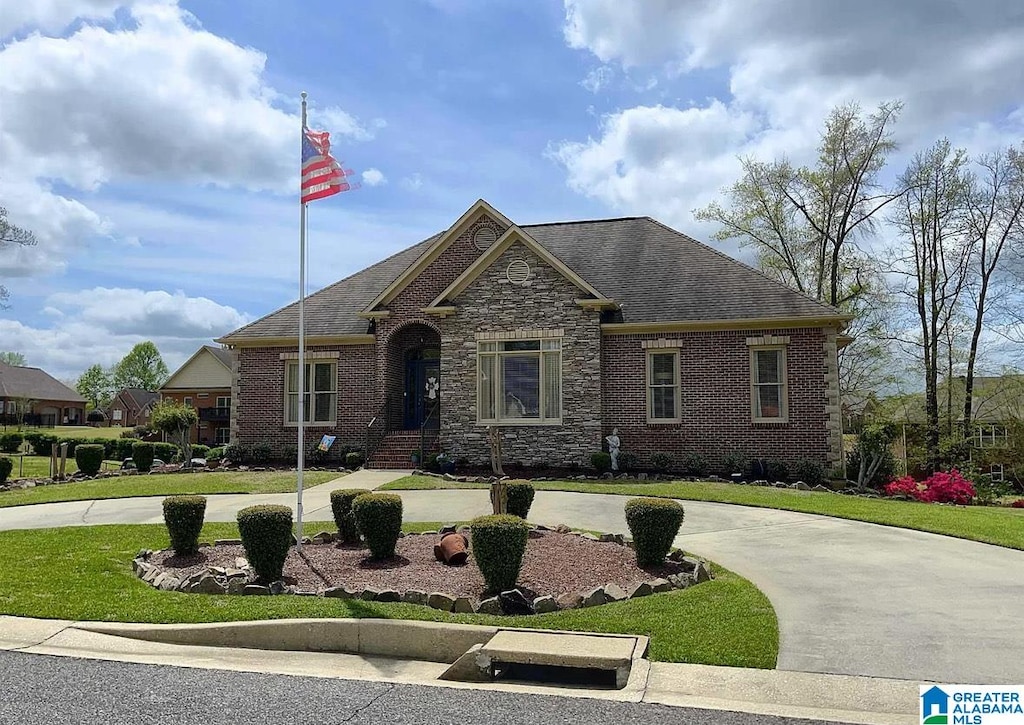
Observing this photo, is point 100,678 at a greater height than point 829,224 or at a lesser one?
lesser

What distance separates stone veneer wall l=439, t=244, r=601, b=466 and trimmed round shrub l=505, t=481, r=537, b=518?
9452mm

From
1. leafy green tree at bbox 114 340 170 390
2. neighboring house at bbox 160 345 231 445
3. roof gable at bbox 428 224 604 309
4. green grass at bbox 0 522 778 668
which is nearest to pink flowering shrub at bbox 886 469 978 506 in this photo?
roof gable at bbox 428 224 604 309

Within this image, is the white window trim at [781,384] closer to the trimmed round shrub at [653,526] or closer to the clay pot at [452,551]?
the trimmed round shrub at [653,526]

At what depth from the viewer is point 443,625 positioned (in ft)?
21.2

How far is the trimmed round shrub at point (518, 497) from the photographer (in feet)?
35.8

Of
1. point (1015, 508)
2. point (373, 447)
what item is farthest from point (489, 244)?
point (1015, 508)

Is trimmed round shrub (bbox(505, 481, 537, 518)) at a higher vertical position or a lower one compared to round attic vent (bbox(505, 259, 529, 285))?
lower

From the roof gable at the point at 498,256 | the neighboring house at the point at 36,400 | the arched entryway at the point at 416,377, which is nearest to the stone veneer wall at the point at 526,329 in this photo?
the roof gable at the point at 498,256

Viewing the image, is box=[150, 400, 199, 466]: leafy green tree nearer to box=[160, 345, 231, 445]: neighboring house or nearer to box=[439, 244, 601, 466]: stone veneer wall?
box=[439, 244, 601, 466]: stone veneer wall

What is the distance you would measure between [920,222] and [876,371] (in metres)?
6.27

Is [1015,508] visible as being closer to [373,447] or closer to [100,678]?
[373,447]

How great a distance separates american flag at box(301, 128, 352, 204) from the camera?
401 inches

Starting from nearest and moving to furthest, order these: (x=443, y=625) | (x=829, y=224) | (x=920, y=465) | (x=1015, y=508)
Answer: (x=443, y=625), (x=1015, y=508), (x=920, y=465), (x=829, y=224)

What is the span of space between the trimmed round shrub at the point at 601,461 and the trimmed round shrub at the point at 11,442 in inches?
1229
